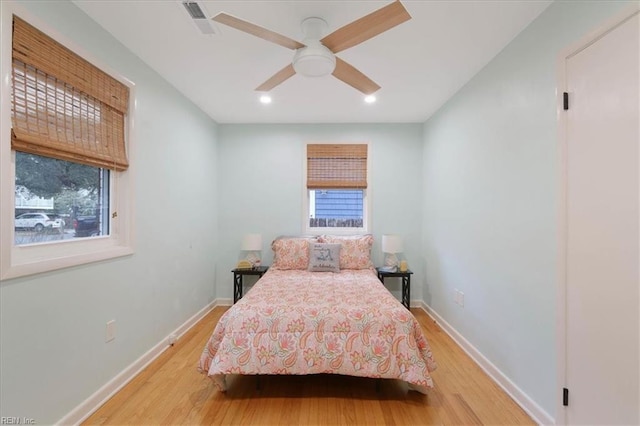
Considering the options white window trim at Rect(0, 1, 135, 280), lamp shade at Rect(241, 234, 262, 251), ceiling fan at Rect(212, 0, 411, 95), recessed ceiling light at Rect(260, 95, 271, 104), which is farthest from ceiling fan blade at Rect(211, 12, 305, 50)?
lamp shade at Rect(241, 234, 262, 251)

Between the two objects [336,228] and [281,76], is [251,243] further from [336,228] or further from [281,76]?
[281,76]

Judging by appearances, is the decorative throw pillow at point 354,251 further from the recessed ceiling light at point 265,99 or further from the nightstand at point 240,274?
the recessed ceiling light at point 265,99

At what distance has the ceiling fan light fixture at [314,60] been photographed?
5.97ft

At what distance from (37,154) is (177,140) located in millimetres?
1435

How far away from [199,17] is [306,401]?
8.64 feet

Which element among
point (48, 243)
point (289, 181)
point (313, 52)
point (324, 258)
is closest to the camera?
point (48, 243)

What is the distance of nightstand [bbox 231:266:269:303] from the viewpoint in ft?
11.7

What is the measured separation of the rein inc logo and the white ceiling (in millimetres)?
2318

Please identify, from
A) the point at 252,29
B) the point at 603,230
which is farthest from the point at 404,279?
the point at 252,29

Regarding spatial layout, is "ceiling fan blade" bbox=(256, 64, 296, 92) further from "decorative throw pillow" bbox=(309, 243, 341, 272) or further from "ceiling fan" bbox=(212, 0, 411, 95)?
"decorative throw pillow" bbox=(309, 243, 341, 272)

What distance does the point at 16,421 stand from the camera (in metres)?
1.43

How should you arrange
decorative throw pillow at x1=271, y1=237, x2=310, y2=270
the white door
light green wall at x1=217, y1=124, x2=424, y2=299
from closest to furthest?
the white door, decorative throw pillow at x1=271, y1=237, x2=310, y2=270, light green wall at x1=217, y1=124, x2=424, y2=299

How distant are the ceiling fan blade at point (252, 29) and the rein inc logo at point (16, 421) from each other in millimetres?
2250

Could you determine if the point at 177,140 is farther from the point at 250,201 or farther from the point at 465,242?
the point at 465,242
